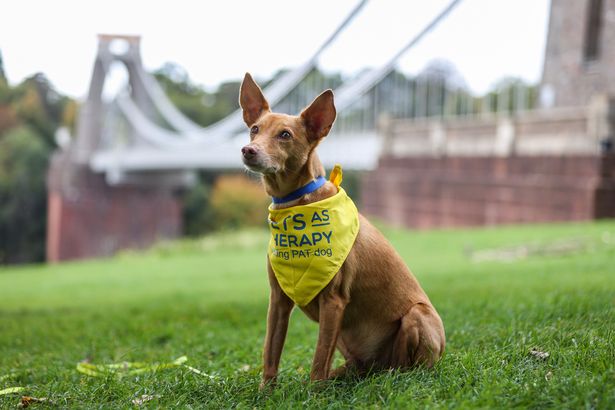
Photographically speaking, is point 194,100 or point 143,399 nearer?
point 143,399

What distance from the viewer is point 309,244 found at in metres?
2.57

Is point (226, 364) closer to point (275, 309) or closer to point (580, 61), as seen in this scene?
point (275, 309)

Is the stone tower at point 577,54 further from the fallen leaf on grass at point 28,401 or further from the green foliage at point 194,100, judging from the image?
the green foliage at point 194,100

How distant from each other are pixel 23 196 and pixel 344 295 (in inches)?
1256

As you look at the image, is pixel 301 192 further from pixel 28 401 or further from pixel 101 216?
pixel 101 216

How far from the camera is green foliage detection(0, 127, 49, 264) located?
98.8ft

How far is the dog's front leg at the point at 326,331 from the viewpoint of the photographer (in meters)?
2.49

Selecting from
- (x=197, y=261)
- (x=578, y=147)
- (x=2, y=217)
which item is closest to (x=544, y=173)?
(x=578, y=147)

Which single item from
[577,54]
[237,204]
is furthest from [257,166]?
[237,204]

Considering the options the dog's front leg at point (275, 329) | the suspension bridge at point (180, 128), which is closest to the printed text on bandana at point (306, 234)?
the dog's front leg at point (275, 329)

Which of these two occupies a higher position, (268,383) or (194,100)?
(194,100)

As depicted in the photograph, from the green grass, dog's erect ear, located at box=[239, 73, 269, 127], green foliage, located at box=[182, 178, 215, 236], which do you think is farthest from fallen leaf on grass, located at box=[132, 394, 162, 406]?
green foliage, located at box=[182, 178, 215, 236]

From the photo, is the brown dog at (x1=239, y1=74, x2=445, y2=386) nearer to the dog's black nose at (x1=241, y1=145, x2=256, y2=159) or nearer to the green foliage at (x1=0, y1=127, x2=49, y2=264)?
the dog's black nose at (x1=241, y1=145, x2=256, y2=159)

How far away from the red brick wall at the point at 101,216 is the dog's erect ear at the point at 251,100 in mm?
26388
